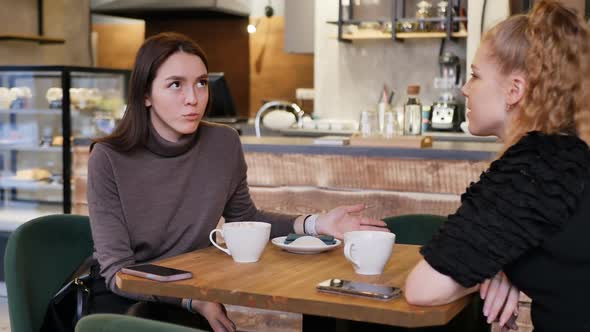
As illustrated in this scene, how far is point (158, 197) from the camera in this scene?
2.17 m

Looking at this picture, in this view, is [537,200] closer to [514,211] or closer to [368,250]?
[514,211]

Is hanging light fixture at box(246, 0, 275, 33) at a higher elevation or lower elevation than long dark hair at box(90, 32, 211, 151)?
higher

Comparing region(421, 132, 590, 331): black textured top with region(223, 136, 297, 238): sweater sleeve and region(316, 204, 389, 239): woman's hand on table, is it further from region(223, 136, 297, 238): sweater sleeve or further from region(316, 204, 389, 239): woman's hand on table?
region(223, 136, 297, 238): sweater sleeve

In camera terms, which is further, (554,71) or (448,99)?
(448,99)

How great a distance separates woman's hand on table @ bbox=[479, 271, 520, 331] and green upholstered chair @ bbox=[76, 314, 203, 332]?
2.23ft

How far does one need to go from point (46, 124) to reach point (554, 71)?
4.07 meters

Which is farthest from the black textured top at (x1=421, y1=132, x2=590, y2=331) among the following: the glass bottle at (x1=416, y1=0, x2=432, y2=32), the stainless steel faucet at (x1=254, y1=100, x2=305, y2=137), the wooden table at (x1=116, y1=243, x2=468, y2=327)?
the glass bottle at (x1=416, y1=0, x2=432, y2=32)

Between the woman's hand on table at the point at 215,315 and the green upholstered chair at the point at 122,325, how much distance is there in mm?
640

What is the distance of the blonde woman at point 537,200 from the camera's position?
140 cm

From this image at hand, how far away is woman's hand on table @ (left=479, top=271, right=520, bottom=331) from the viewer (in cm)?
159

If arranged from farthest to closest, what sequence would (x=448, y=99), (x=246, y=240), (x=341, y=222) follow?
(x=448, y=99) → (x=341, y=222) → (x=246, y=240)

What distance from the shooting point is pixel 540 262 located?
4.73 feet

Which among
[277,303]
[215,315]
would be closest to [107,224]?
[215,315]

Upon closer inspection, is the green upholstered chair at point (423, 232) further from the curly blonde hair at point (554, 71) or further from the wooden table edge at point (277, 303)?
the curly blonde hair at point (554, 71)
